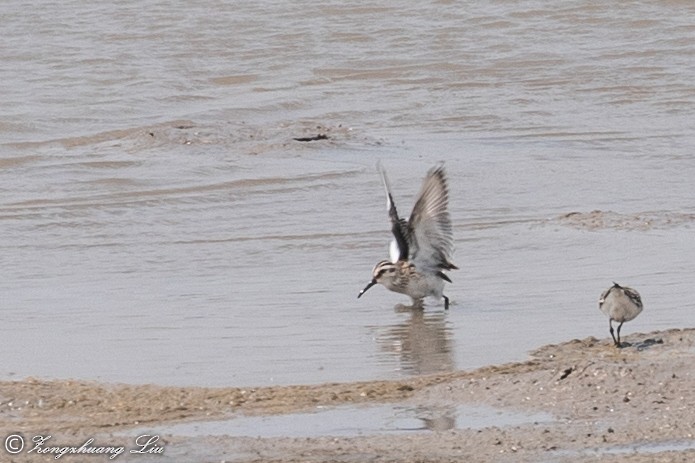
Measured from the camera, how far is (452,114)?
1598cm

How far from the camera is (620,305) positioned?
7.25 meters

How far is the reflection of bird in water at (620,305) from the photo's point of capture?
725cm

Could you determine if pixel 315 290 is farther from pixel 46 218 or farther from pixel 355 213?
pixel 46 218

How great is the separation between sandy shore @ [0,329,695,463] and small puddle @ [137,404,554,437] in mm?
78

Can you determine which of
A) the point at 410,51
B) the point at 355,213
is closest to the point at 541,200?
the point at 355,213

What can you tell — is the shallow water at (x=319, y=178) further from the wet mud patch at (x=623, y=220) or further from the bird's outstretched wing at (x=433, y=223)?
the bird's outstretched wing at (x=433, y=223)

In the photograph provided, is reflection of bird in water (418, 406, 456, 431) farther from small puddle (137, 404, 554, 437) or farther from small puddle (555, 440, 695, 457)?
small puddle (555, 440, 695, 457)

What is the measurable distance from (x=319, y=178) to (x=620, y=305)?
569 cm

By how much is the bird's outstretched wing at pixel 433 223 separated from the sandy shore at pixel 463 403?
1.80 meters

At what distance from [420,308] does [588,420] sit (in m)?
2.97

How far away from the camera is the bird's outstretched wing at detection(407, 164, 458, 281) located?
9.13 meters

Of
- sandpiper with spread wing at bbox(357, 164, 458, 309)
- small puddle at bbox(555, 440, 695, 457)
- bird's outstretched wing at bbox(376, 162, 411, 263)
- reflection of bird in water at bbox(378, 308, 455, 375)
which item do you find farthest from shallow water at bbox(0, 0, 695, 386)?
small puddle at bbox(555, 440, 695, 457)

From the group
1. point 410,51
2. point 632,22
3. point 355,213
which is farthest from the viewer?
point 632,22
